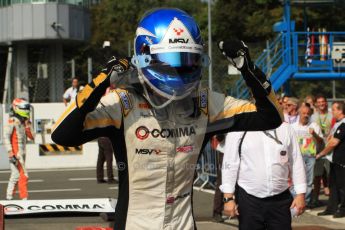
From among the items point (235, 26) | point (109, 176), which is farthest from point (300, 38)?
point (235, 26)

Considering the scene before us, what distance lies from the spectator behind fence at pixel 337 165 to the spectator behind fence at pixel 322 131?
69 centimetres

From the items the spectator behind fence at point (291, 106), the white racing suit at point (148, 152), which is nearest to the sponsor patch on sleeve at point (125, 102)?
the white racing suit at point (148, 152)

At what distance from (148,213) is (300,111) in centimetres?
749

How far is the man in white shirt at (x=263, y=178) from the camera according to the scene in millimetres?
5547

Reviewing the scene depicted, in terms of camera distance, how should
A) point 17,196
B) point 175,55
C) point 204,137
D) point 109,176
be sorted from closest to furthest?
point 175,55 < point 204,137 < point 17,196 < point 109,176

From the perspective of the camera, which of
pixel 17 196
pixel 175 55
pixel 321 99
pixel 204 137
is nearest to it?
pixel 175 55

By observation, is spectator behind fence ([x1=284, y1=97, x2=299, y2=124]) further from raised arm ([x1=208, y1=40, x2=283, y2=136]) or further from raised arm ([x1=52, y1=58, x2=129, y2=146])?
raised arm ([x1=52, y1=58, x2=129, y2=146])

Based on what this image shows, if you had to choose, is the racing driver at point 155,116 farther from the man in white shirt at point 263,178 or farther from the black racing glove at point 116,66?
the man in white shirt at point 263,178

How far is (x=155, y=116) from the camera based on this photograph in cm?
306

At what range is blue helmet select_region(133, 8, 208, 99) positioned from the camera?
2.93m

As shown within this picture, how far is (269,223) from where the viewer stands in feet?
18.1

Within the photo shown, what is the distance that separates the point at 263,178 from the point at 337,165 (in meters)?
Answer: 4.47

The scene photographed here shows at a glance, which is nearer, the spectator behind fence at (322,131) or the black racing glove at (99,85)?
the black racing glove at (99,85)

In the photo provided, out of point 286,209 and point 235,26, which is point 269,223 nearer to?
point 286,209
